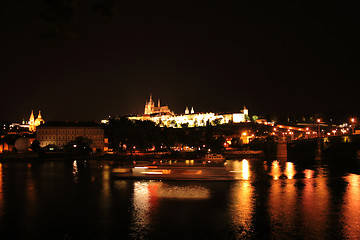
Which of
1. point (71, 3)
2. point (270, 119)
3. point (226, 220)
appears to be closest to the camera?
point (71, 3)

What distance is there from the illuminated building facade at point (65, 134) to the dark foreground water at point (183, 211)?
6474cm

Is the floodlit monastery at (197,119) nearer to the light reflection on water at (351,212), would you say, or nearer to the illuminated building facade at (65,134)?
the illuminated building facade at (65,134)

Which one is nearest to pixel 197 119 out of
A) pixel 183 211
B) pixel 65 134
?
pixel 65 134

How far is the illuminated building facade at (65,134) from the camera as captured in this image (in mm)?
91562

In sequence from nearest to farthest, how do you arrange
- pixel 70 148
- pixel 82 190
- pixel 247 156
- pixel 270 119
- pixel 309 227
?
pixel 309 227 → pixel 82 190 → pixel 247 156 → pixel 70 148 → pixel 270 119

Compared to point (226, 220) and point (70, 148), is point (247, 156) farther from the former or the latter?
point (226, 220)

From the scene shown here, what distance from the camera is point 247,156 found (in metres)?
68.1

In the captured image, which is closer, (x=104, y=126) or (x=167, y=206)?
(x=167, y=206)

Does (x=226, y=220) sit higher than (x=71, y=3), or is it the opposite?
(x=71, y=3)

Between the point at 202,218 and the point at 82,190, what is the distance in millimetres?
12467

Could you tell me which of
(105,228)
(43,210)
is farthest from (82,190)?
(105,228)

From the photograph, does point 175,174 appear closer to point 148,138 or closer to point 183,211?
point 183,211

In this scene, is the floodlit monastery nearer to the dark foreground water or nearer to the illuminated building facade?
the illuminated building facade

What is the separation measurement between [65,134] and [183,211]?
265 ft
